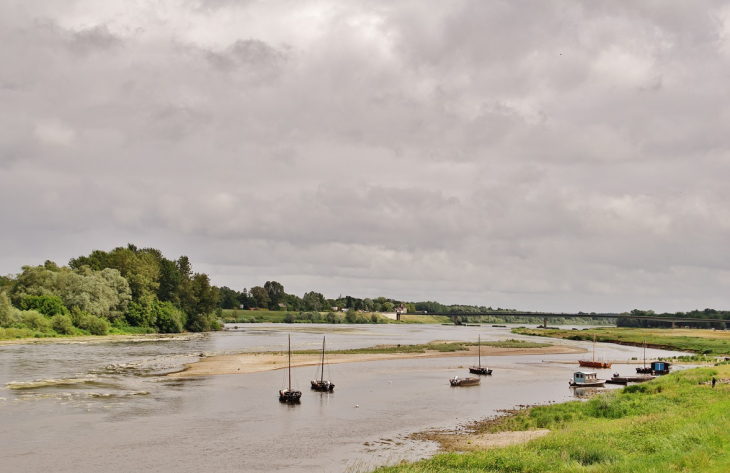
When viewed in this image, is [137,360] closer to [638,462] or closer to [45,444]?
[45,444]

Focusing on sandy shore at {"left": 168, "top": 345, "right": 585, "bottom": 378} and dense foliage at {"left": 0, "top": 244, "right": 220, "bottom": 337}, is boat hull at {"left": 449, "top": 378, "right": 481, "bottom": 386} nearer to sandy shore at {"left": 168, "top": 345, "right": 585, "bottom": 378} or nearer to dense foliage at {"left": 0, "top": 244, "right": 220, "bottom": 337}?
sandy shore at {"left": 168, "top": 345, "right": 585, "bottom": 378}

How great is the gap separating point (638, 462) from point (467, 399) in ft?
119

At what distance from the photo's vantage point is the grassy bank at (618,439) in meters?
24.7

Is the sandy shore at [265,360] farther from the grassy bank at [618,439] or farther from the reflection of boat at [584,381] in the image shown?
the grassy bank at [618,439]

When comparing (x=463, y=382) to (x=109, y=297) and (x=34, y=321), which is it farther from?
(x=109, y=297)

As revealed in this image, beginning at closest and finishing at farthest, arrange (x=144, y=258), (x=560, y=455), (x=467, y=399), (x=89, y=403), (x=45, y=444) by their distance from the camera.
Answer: (x=560, y=455)
(x=45, y=444)
(x=89, y=403)
(x=467, y=399)
(x=144, y=258)

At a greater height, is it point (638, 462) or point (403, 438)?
point (638, 462)

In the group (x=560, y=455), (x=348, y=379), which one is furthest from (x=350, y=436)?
(x=348, y=379)

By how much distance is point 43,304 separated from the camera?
422 feet

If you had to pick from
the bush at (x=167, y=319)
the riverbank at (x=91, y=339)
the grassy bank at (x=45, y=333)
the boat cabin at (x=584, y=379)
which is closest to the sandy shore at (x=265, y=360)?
the riverbank at (x=91, y=339)

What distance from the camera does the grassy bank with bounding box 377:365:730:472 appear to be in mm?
24688

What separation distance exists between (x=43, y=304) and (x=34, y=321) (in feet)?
35.3

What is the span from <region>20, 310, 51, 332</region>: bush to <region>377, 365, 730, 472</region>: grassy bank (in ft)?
330

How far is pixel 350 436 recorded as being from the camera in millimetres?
42125
